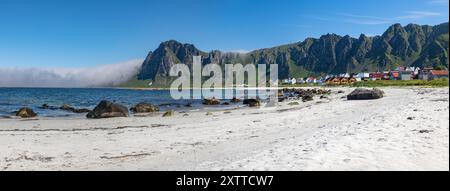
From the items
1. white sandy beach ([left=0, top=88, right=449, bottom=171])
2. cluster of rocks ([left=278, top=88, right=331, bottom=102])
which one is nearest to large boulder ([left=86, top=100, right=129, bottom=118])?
white sandy beach ([left=0, top=88, right=449, bottom=171])

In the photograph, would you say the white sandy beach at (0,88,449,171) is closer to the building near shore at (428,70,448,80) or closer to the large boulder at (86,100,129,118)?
the large boulder at (86,100,129,118)

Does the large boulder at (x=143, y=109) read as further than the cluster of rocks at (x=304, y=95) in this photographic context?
No

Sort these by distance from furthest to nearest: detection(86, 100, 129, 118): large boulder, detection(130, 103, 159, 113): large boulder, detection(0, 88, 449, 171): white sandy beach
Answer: detection(130, 103, 159, 113): large boulder, detection(86, 100, 129, 118): large boulder, detection(0, 88, 449, 171): white sandy beach

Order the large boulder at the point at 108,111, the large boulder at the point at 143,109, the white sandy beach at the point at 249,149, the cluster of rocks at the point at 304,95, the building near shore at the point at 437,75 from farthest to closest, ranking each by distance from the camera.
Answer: the building near shore at the point at 437,75 < the cluster of rocks at the point at 304,95 < the large boulder at the point at 143,109 < the large boulder at the point at 108,111 < the white sandy beach at the point at 249,149

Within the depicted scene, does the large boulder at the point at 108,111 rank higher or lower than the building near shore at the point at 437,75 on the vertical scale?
lower

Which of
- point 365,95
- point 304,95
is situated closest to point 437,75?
point 304,95

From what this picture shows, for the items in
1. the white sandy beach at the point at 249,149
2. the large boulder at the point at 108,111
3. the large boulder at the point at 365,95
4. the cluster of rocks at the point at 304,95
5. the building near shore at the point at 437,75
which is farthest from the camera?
the building near shore at the point at 437,75

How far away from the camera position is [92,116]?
35969 mm

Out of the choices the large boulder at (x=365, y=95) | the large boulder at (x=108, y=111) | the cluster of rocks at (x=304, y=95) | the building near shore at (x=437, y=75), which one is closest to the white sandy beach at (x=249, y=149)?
the large boulder at (x=108, y=111)

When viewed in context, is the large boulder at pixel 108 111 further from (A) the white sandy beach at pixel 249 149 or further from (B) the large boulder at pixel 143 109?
(A) the white sandy beach at pixel 249 149

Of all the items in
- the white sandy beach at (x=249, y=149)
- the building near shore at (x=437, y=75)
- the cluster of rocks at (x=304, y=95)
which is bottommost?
the cluster of rocks at (x=304, y=95)

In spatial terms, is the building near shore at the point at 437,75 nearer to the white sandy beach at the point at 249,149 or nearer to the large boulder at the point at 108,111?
the large boulder at the point at 108,111
